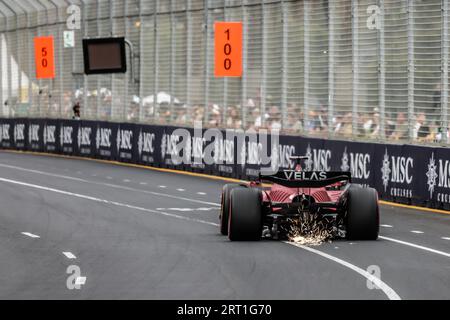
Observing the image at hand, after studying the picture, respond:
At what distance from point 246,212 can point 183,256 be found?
4.79ft

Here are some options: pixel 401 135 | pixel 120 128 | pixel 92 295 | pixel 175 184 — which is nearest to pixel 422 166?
pixel 401 135

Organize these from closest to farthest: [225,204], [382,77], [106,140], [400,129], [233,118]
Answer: [225,204]
[400,129]
[382,77]
[233,118]
[106,140]

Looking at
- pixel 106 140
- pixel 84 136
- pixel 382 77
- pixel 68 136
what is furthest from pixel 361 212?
pixel 68 136

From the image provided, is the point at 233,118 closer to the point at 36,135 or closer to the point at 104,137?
the point at 104,137

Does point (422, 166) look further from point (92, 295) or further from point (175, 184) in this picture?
point (92, 295)

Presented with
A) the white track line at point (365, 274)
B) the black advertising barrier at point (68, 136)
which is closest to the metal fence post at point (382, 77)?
the white track line at point (365, 274)

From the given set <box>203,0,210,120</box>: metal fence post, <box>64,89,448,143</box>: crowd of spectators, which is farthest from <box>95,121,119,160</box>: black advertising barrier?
<box>203,0,210,120</box>: metal fence post

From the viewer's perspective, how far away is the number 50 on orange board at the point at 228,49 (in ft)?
112

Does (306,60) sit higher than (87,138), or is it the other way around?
(306,60)

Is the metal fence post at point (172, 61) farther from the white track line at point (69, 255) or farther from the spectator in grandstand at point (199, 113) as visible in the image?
the white track line at point (69, 255)

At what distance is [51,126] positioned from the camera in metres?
47.1

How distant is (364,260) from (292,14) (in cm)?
1932

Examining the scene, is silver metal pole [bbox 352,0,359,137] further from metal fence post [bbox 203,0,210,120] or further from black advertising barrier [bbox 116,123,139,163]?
black advertising barrier [bbox 116,123,139,163]

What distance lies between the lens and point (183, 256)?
16.7m
